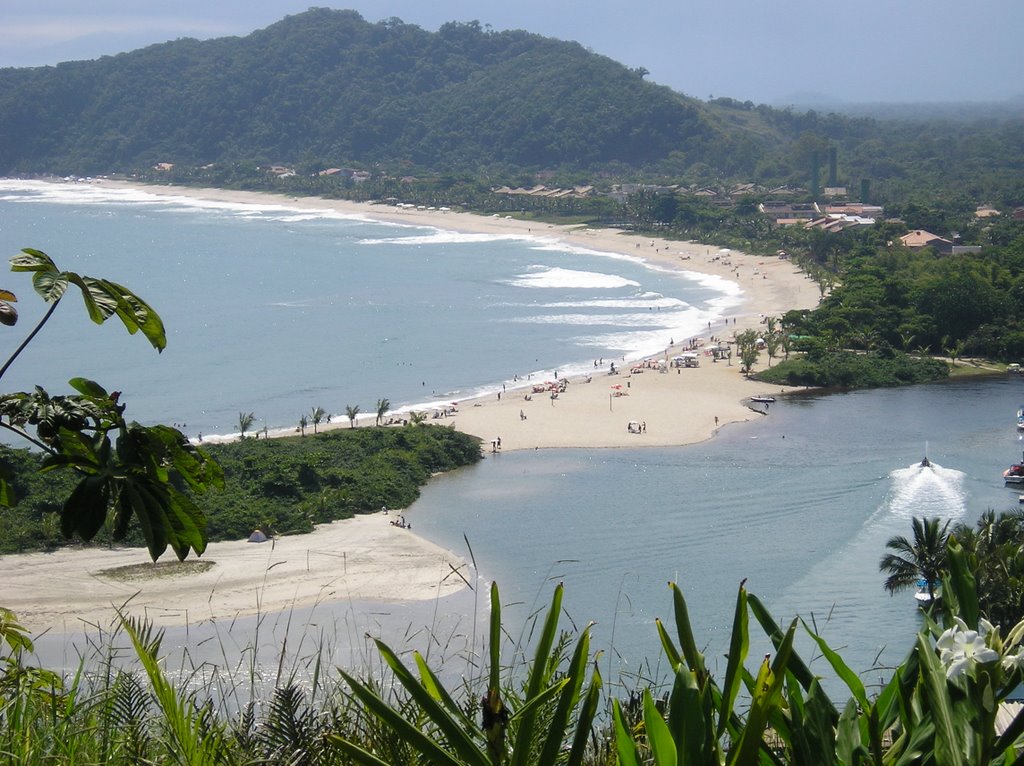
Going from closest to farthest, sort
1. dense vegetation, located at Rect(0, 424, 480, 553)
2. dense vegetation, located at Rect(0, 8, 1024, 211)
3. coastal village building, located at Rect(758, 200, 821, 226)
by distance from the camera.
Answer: dense vegetation, located at Rect(0, 424, 480, 553) < coastal village building, located at Rect(758, 200, 821, 226) < dense vegetation, located at Rect(0, 8, 1024, 211)

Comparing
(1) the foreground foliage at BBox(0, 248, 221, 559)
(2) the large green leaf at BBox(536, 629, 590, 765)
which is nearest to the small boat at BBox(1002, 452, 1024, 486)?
(2) the large green leaf at BBox(536, 629, 590, 765)

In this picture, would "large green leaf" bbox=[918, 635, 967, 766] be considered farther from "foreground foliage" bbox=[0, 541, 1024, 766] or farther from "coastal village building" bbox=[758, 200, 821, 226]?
"coastal village building" bbox=[758, 200, 821, 226]

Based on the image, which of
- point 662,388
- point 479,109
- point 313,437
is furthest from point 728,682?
point 479,109

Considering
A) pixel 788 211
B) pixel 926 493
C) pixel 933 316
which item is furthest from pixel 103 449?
pixel 788 211

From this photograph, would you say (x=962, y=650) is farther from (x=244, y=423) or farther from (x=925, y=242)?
(x=925, y=242)

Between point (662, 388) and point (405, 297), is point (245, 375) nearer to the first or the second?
point (662, 388)

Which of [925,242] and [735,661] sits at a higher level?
[925,242]

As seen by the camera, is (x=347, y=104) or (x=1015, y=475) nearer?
(x=1015, y=475)
